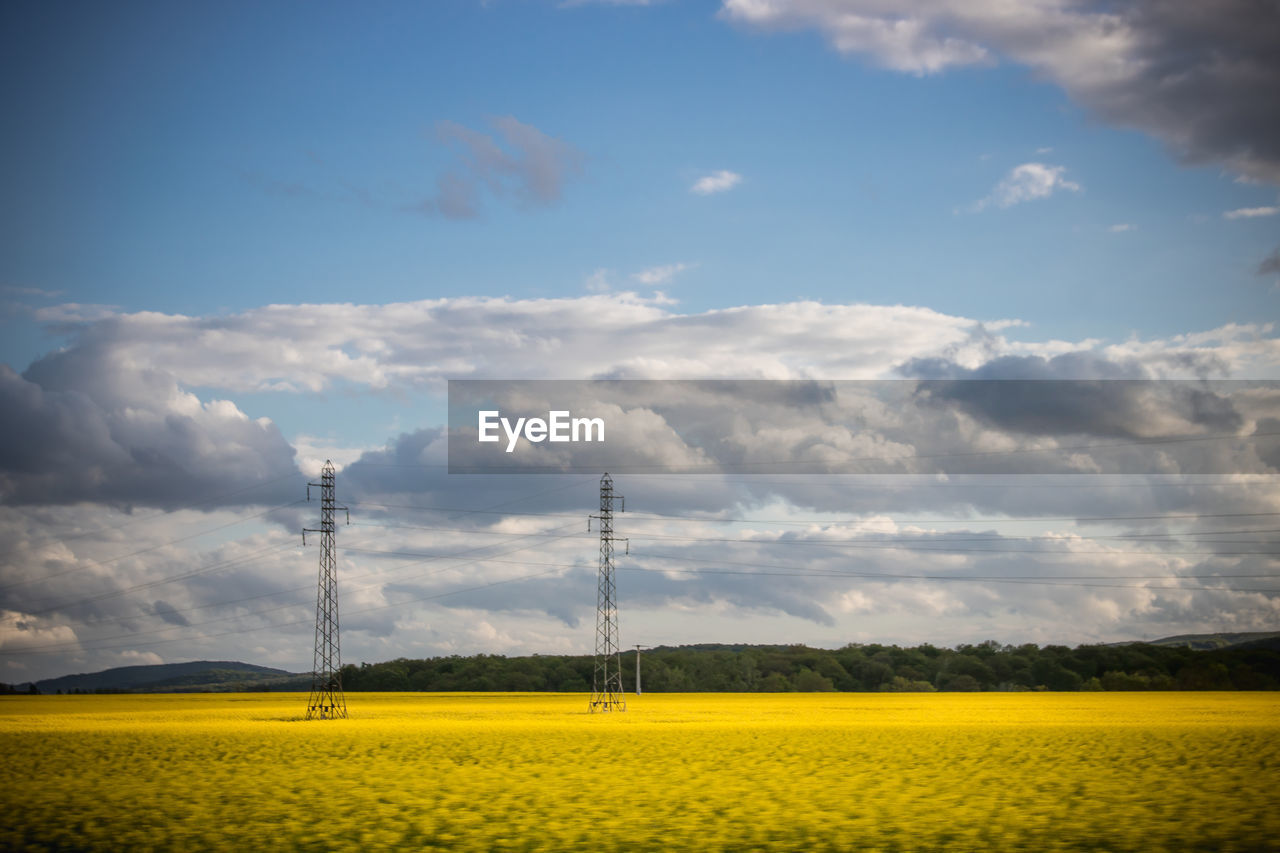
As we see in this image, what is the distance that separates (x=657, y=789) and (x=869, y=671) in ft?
473

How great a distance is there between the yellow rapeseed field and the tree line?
298 feet

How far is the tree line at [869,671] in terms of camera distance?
13650cm

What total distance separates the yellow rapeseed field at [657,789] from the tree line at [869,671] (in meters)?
90.8

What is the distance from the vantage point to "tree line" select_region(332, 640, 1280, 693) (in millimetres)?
136500

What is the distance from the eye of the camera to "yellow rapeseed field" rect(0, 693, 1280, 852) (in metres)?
20.5

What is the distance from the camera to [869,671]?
16438 cm

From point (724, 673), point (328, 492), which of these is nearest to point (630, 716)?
point (328, 492)

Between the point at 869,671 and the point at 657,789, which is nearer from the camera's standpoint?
the point at 657,789

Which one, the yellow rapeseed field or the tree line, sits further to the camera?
the tree line

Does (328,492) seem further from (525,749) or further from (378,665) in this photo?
(378,665)

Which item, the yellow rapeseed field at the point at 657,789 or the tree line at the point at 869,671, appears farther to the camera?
the tree line at the point at 869,671

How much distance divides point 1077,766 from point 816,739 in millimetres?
15775

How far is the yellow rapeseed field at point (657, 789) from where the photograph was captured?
20.5 m

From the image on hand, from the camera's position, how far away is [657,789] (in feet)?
92.6
